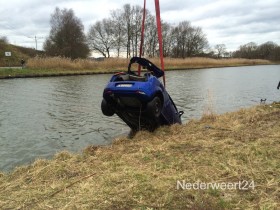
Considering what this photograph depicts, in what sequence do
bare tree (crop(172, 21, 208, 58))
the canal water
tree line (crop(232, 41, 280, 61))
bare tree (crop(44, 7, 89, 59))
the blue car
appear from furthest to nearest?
tree line (crop(232, 41, 280, 61))
bare tree (crop(172, 21, 208, 58))
bare tree (crop(44, 7, 89, 59))
the canal water
the blue car

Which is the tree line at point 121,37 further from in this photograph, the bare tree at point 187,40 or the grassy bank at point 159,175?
the grassy bank at point 159,175

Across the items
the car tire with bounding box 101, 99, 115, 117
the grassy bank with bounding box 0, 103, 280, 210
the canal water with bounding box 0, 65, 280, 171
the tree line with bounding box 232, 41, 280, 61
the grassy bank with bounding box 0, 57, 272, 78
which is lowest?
the canal water with bounding box 0, 65, 280, 171

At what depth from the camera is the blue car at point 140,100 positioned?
6.54 metres

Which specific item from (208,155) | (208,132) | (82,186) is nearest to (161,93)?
(208,132)

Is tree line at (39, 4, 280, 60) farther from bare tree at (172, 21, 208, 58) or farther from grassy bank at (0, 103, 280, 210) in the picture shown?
grassy bank at (0, 103, 280, 210)

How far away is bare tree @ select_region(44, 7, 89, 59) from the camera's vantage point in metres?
57.5

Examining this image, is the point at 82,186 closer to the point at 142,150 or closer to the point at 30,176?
the point at 30,176

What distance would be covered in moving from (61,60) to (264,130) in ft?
117

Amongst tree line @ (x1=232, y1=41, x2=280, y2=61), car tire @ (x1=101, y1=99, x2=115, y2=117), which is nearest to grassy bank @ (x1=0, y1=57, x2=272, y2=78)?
car tire @ (x1=101, y1=99, x2=115, y2=117)

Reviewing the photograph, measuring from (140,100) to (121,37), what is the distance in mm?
62266

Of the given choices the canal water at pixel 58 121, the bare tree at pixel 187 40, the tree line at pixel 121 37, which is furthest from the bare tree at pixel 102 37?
the canal water at pixel 58 121

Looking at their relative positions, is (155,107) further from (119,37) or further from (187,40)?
(187,40)

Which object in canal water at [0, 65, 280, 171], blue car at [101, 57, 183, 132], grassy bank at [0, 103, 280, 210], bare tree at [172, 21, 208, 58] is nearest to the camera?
grassy bank at [0, 103, 280, 210]

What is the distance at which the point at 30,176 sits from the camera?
488cm
